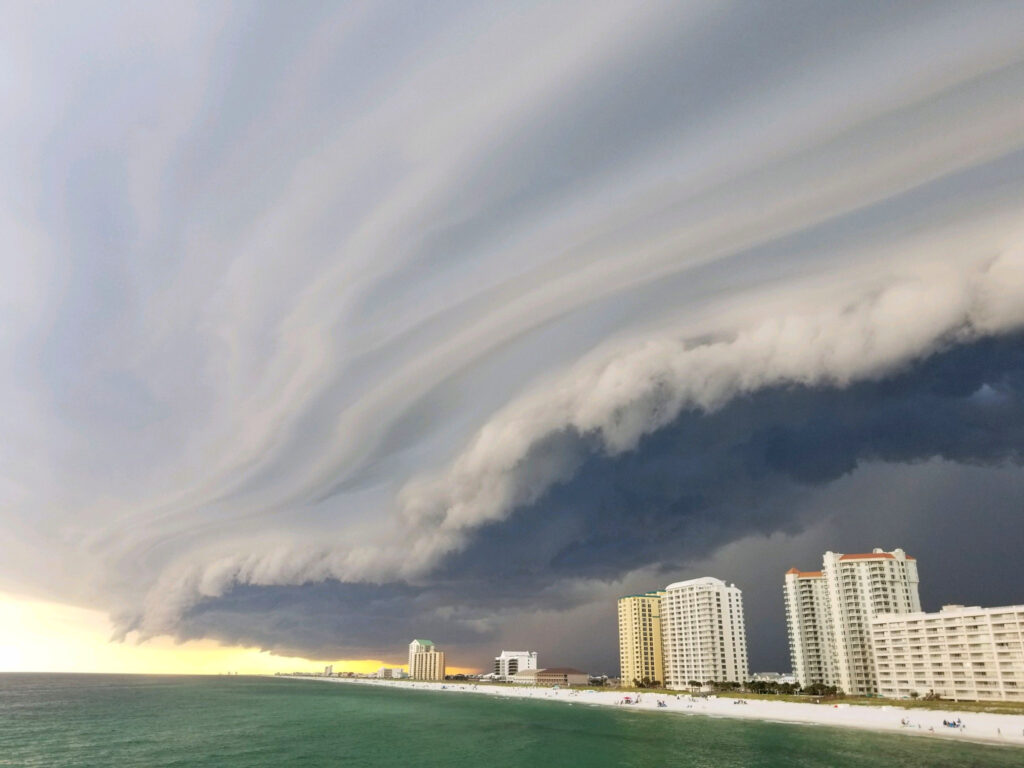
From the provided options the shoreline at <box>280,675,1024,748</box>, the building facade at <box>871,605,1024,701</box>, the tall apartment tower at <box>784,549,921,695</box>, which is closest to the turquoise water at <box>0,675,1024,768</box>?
the shoreline at <box>280,675,1024,748</box>

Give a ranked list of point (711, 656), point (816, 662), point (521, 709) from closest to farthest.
Result: 1. point (521, 709)
2. point (816, 662)
3. point (711, 656)

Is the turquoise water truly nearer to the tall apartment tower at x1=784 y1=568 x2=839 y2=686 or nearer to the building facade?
the building facade

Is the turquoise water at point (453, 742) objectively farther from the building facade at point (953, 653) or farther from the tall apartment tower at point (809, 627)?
the tall apartment tower at point (809, 627)

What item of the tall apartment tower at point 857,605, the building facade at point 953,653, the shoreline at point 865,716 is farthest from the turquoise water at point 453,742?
the tall apartment tower at point 857,605

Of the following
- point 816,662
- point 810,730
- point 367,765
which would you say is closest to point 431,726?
point 367,765

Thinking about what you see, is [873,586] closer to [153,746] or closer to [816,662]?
[816,662]

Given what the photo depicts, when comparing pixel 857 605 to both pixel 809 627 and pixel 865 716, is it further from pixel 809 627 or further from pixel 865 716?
pixel 865 716

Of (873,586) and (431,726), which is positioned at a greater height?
(873,586)
